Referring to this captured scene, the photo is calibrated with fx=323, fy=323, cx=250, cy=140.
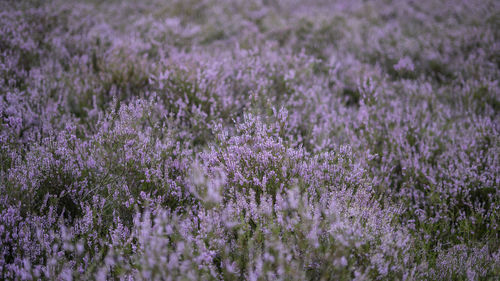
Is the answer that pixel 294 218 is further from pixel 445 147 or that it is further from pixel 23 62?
pixel 23 62

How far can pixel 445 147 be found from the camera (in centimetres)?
302

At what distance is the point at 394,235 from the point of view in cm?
186

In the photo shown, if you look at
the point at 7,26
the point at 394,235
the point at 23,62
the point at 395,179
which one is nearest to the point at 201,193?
the point at 394,235

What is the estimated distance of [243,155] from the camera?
2.19m

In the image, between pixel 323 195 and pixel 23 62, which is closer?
pixel 323 195

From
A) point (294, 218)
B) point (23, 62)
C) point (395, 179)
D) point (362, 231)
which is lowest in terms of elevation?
point (395, 179)

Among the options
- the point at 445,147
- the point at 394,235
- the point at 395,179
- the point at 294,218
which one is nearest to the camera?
the point at 294,218

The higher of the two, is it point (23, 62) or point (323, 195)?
point (23, 62)

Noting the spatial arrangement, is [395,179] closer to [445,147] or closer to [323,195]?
[445,147]

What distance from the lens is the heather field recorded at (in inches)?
65.9

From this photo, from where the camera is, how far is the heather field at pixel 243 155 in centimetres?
167

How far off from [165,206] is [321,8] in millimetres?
7034

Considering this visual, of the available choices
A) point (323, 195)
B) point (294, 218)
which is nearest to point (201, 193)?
point (294, 218)

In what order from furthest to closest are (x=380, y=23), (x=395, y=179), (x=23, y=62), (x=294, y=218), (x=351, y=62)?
(x=380, y=23)
(x=351, y=62)
(x=23, y=62)
(x=395, y=179)
(x=294, y=218)
